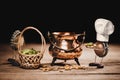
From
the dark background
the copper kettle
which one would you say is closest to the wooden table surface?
the copper kettle

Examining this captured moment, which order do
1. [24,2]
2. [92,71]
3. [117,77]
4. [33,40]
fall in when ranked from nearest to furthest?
[117,77] < [92,71] < [33,40] < [24,2]

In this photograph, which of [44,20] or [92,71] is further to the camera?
[44,20]

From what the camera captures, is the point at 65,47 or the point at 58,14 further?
the point at 58,14

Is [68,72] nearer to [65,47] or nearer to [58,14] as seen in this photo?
[65,47]

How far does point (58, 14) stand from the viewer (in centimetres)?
967

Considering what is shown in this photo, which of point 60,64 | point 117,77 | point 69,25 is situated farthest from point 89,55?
point 69,25

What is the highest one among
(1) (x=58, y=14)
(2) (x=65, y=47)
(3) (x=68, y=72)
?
(1) (x=58, y=14)

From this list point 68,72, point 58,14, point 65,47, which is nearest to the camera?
point 68,72

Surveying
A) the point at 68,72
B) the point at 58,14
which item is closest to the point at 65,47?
the point at 68,72

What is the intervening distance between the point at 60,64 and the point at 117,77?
1.07 metres

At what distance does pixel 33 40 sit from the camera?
7758mm

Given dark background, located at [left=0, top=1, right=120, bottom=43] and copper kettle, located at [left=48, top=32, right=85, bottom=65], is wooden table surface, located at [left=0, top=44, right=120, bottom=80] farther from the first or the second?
dark background, located at [left=0, top=1, right=120, bottom=43]

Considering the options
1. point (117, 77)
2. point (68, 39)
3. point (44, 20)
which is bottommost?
point (117, 77)

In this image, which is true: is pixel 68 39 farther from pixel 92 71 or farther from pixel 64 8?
pixel 64 8
